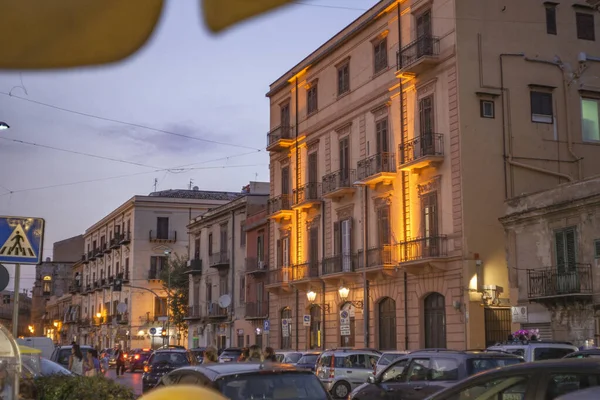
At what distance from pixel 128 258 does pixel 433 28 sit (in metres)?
47.0

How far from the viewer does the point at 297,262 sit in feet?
143

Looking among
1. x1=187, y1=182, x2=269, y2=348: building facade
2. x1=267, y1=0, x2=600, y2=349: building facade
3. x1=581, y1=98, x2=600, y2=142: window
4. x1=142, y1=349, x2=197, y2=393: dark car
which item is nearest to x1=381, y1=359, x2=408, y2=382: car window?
x1=142, y1=349, x2=197, y2=393: dark car

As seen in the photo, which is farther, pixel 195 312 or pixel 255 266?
pixel 195 312

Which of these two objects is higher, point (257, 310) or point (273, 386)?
A: point (257, 310)

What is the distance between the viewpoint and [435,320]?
106 ft

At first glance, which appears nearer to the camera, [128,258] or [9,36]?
[9,36]

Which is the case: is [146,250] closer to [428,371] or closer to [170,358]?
[170,358]

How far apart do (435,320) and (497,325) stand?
254 centimetres

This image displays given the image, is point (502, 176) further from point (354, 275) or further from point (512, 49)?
point (354, 275)

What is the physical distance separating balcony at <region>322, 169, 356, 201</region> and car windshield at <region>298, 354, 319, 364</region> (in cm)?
1024

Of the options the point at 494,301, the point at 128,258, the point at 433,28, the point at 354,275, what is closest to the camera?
the point at 494,301

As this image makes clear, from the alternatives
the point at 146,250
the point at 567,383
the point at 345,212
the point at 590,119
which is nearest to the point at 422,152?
the point at 590,119

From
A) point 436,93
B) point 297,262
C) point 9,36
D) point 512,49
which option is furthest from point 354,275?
point 9,36

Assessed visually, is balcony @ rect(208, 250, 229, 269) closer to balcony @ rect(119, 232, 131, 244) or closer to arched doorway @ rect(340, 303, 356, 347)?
balcony @ rect(119, 232, 131, 244)
